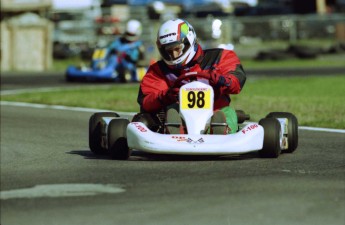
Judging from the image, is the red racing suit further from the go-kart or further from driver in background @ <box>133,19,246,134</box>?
the go-kart

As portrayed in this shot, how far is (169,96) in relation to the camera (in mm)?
9570

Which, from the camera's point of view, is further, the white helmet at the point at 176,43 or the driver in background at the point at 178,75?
the white helmet at the point at 176,43

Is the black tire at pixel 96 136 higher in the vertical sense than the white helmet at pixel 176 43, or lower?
lower

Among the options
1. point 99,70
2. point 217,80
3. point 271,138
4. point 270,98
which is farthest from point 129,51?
point 271,138

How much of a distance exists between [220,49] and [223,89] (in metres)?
0.56

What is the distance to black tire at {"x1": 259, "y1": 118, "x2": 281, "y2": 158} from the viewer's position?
9164 mm

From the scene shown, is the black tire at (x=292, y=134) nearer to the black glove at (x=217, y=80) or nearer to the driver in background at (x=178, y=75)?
the driver in background at (x=178, y=75)

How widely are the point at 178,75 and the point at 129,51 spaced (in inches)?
509

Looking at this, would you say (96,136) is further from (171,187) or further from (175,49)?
(171,187)

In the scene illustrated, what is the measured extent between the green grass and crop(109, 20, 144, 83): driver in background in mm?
1095

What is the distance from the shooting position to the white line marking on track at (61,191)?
7.34m

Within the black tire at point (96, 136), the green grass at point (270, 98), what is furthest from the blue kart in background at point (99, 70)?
the black tire at point (96, 136)

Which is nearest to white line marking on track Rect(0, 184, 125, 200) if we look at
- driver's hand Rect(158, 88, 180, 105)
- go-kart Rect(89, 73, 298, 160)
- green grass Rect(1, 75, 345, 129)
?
go-kart Rect(89, 73, 298, 160)

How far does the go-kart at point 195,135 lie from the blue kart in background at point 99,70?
12677 mm
